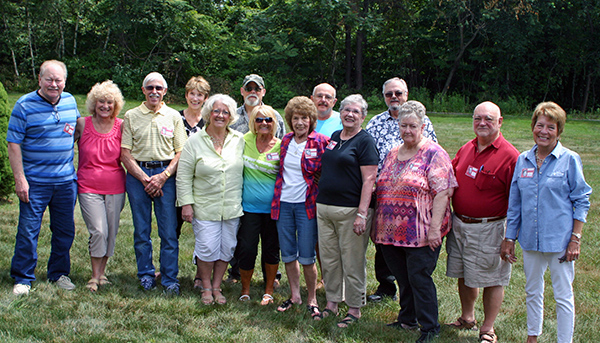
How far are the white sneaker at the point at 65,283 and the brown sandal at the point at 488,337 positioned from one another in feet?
11.3

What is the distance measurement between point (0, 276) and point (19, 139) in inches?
53.5

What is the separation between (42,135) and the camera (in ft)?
14.3

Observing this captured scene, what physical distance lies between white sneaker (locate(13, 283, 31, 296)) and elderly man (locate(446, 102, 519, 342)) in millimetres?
3532

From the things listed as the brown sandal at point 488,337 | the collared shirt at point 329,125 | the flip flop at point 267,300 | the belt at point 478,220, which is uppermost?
the collared shirt at point 329,125

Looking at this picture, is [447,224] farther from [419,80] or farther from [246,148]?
[419,80]

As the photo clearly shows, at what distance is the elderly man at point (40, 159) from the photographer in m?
4.29

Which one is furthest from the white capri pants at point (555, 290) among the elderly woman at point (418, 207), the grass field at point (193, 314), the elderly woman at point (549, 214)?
the elderly woman at point (418, 207)

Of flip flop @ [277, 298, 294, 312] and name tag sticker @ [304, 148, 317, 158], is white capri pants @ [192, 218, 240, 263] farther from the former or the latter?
name tag sticker @ [304, 148, 317, 158]

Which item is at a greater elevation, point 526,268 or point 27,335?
point 526,268

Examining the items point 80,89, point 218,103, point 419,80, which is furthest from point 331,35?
point 218,103

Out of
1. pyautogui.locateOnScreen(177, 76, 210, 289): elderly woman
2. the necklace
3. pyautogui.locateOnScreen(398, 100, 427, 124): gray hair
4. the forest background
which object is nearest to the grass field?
pyautogui.locateOnScreen(177, 76, 210, 289): elderly woman

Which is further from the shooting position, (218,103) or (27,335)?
A: (218,103)

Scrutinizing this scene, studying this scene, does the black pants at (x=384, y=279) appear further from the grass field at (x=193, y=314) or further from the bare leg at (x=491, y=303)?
the bare leg at (x=491, y=303)

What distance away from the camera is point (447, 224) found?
375 cm
